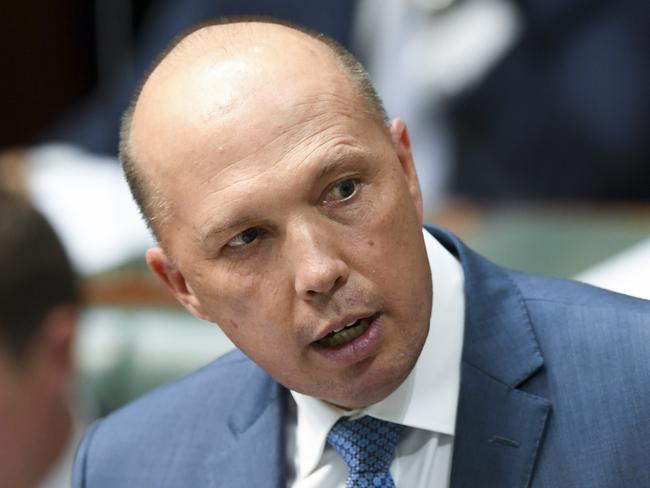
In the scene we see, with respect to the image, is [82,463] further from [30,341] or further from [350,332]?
[30,341]

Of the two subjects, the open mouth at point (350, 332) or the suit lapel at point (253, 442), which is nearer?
the open mouth at point (350, 332)

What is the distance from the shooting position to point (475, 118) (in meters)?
3.20

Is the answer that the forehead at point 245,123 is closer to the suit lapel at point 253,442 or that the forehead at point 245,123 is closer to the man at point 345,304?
the man at point 345,304

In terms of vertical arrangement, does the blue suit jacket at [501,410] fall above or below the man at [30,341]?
above

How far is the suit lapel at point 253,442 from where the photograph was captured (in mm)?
1383

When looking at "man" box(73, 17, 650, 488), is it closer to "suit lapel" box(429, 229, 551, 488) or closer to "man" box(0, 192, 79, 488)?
"suit lapel" box(429, 229, 551, 488)

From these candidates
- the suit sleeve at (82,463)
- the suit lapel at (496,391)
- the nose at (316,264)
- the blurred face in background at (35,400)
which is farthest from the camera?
the blurred face in background at (35,400)

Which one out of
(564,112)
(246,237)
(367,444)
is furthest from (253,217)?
(564,112)

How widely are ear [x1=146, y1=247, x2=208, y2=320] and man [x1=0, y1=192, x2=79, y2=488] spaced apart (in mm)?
956

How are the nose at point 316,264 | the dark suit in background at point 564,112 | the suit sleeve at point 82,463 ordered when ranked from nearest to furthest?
the nose at point 316,264 < the suit sleeve at point 82,463 < the dark suit in background at point 564,112

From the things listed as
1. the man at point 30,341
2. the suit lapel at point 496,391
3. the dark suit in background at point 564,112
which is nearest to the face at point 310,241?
the suit lapel at point 496,391

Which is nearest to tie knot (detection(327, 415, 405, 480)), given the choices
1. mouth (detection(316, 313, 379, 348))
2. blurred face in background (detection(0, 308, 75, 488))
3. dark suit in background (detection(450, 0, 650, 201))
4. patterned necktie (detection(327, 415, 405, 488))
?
patterned necktie (detection(327, 415, 405, 488))

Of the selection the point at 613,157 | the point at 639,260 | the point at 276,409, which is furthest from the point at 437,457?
the point at 613,157

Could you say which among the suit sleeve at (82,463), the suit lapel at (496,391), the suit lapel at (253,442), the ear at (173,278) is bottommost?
the suit sleeve at (82,463)
